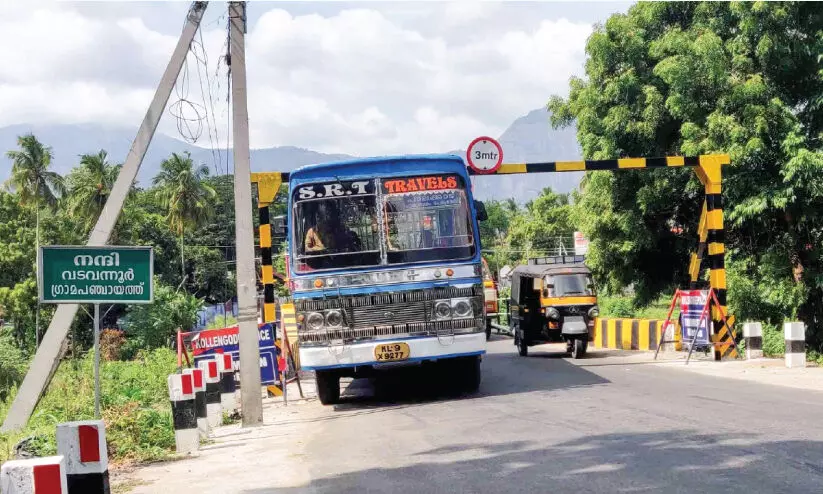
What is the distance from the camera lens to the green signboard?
858cm

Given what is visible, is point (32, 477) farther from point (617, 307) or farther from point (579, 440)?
point (617, 307)

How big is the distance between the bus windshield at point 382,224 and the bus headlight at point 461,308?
63 cm

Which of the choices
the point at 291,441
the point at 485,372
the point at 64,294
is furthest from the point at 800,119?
the point at 64,294

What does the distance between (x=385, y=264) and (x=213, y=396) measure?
10.1 ft

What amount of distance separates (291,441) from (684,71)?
43.7ft

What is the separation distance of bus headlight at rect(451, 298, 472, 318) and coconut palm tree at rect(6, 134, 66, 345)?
4734cm

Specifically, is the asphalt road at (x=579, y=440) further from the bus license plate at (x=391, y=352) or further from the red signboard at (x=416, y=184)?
the red signboard at (x=416, y=184)

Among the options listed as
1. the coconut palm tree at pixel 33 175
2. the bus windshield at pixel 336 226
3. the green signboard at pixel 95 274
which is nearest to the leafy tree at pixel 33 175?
the coconut palm tree at pixel 33 175

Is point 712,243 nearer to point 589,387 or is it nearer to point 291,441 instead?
point 589,387

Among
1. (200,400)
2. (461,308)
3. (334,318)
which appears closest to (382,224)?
(334,318)

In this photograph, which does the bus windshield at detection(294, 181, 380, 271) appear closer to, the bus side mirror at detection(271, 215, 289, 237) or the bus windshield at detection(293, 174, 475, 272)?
the bus windshield at detection(293, 174, 475, 272)

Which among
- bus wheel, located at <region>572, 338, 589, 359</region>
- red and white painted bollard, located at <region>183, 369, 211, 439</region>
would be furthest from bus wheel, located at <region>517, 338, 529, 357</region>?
red and white painted bollard, located at <region>183, 369, 211, 439</region>

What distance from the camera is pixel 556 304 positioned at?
22188 mm

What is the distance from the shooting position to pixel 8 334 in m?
53.1
